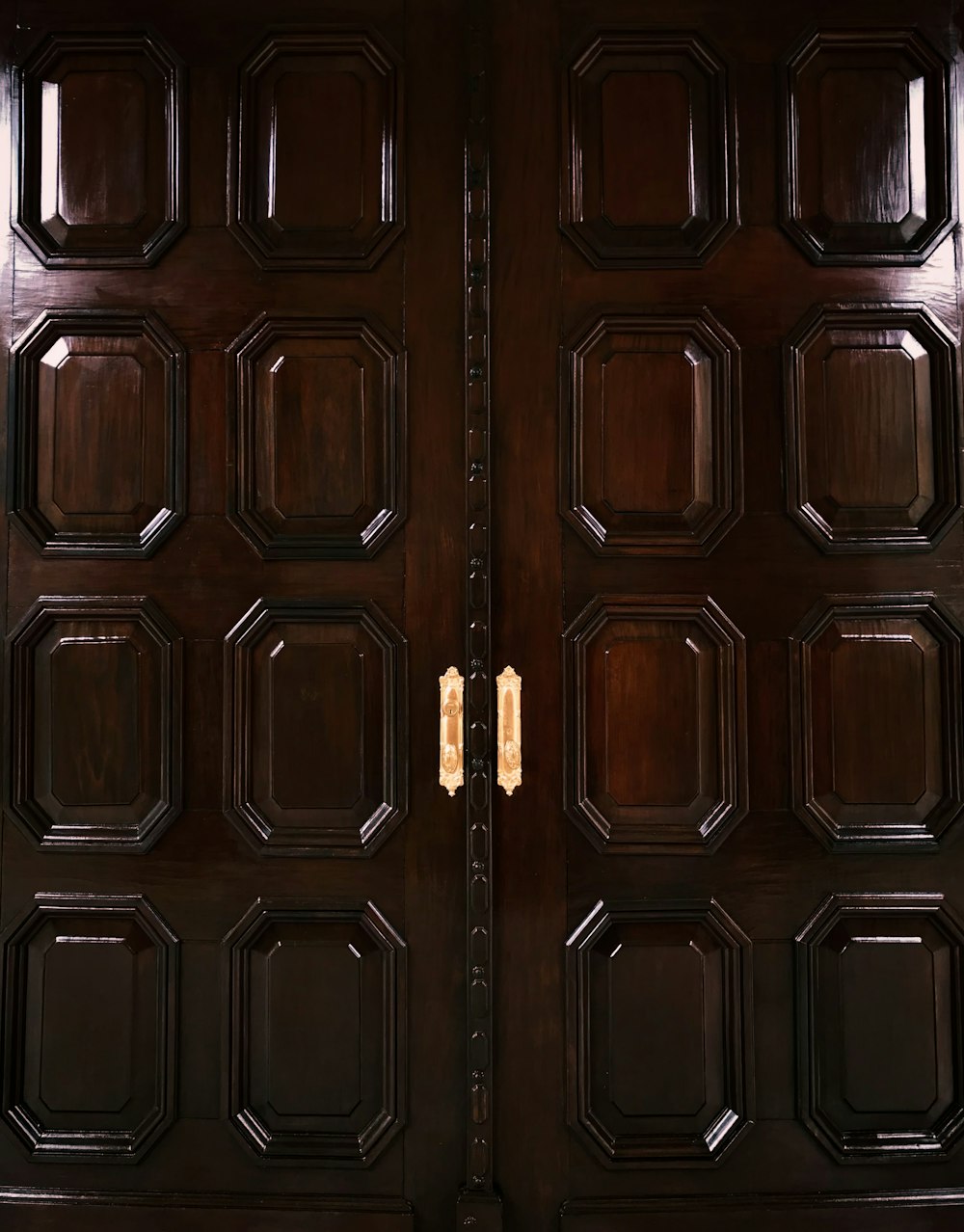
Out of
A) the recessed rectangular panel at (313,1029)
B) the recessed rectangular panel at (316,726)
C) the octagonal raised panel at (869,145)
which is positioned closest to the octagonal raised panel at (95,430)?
the recessed rectangular panel at (316,726)

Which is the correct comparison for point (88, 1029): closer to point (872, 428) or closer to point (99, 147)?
point (99, 147)

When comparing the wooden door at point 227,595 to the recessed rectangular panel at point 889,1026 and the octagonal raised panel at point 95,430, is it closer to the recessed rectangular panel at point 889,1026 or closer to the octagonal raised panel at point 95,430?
the octagonal raised panel at point 95,430

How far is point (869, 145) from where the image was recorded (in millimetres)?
1950

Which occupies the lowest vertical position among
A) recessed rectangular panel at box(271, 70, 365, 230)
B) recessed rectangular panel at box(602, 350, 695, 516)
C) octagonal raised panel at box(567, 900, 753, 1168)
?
octagonal raised panel at box(567, 900, 753, 1168)

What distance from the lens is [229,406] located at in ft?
6.37

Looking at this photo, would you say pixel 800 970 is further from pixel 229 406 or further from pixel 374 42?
pixel 374 42

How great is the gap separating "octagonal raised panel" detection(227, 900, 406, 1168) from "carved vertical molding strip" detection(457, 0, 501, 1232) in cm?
16

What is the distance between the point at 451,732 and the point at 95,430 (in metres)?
1.03

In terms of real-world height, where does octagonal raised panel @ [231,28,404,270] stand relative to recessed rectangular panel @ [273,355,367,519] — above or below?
above

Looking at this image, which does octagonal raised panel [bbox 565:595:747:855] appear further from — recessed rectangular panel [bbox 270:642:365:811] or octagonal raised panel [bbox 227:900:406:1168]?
octagonal raised panel [bbox 227:900:406:1168]

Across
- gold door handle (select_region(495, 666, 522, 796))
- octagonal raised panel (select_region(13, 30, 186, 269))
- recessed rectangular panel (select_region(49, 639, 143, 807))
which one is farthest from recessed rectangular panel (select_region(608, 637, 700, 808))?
octagonal raised panel (select_region(13, 30, 186, 269))

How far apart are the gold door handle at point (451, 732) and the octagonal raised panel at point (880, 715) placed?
72cm

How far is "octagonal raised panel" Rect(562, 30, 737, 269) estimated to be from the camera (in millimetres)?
1932

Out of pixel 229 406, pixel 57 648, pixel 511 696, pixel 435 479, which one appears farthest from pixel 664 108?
pixel 57 648
